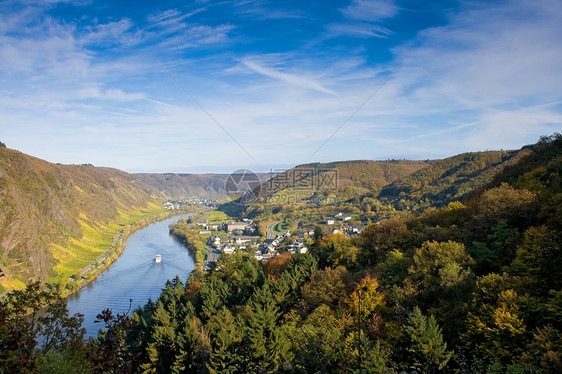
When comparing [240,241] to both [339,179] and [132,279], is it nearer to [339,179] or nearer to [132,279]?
[132,279]

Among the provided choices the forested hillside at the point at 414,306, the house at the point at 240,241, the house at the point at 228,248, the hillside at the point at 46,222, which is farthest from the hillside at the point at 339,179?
the forested hillside at the point at 414,306

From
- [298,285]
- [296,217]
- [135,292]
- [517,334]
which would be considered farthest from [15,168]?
[517,334]

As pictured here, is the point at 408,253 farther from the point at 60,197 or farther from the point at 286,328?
the point at 60,197

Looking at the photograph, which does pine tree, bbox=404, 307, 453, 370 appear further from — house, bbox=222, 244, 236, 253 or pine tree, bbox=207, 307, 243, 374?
house, bbox=222, 244, 236, 253

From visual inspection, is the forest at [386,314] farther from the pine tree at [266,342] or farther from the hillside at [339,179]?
the hillside at [339,179]

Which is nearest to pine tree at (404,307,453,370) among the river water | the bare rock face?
the river water

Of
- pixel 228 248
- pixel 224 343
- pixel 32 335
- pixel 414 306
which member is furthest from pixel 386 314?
pixel 228 248
